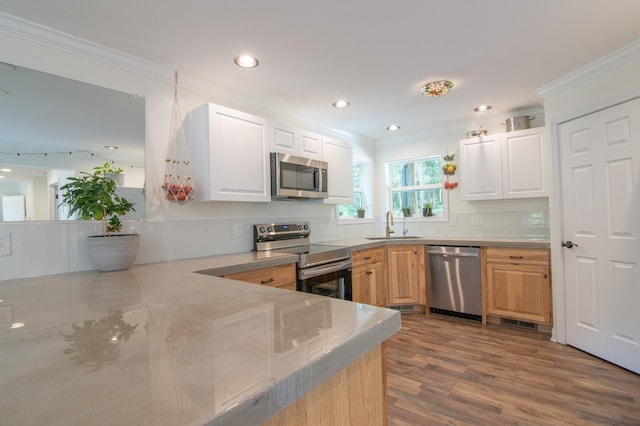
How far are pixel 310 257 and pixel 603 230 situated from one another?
223 cm

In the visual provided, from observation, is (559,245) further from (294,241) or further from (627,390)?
(294,241)

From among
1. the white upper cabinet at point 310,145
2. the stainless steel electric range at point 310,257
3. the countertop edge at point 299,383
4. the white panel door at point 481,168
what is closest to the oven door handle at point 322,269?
the stainless steel electric range at point 310,257

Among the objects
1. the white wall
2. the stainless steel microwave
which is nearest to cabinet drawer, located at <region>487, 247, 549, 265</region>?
the white wall

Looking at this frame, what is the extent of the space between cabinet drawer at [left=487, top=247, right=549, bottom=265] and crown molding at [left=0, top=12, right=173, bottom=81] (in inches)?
129

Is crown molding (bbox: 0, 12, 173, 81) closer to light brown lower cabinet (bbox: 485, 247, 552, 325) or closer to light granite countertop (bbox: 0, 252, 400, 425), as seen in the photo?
light granite countertop (bbox: 0, 252, 400, 425)

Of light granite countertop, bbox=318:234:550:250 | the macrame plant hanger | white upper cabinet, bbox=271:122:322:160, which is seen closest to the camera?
the macrame plant hanger

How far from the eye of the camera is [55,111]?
1.84 metres

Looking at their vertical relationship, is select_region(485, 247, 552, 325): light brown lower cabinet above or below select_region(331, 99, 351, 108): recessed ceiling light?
below

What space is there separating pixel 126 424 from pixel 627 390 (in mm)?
2822

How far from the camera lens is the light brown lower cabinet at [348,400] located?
2.06 ft

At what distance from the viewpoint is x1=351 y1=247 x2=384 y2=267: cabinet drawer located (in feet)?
10.2

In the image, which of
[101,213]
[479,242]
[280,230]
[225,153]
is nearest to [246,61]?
[225,153]

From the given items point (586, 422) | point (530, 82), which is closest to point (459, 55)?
point (530, 82)

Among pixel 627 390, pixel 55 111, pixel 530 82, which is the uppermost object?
pixel 530 82
